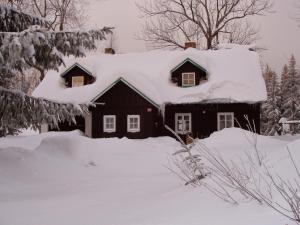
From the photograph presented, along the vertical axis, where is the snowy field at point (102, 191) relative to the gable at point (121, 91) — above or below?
below

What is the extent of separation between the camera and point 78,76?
2834 cm

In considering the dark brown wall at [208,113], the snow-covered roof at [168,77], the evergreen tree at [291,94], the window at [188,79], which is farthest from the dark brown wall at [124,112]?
the evergreen tree at [291,94]

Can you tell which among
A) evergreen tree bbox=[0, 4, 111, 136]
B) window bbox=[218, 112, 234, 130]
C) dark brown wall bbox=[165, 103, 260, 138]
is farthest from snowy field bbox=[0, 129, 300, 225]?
window bbox=[218, 112, 234, 130]

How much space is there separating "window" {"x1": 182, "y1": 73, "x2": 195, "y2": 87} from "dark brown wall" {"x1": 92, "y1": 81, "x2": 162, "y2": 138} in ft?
8.22

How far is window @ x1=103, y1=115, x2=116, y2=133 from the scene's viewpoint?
26078 mm

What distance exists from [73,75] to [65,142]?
1579cm

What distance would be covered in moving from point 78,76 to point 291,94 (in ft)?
79.3

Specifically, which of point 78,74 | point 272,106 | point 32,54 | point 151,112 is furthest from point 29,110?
point 272,106

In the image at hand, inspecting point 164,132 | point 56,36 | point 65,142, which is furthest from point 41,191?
point 164,132

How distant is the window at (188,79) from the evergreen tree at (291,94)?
19.7 metres

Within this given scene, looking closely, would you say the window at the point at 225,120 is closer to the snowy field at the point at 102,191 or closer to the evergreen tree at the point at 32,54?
the snowy field at the point at 102,191

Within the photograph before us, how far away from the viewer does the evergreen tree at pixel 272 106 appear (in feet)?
143

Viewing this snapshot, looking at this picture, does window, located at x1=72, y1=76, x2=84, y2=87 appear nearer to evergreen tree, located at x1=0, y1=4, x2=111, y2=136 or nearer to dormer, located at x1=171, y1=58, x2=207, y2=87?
dormer, located at x1=171, y1=58, x2=207, y2=87

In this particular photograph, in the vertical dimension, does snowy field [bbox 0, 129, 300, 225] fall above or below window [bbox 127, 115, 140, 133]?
below
